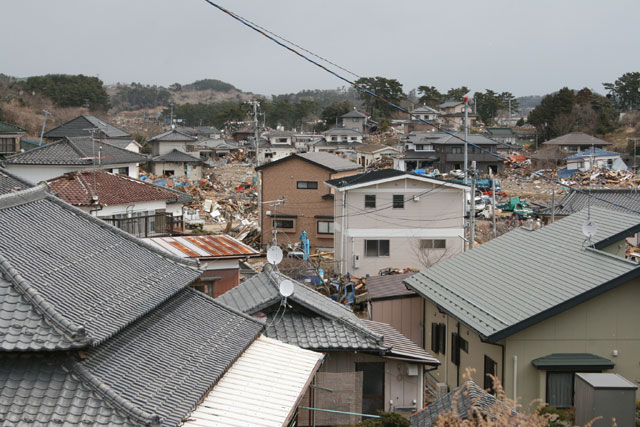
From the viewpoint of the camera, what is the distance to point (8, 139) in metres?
40.8

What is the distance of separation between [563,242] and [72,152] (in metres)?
23.7

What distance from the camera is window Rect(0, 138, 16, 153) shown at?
40406 millimetres

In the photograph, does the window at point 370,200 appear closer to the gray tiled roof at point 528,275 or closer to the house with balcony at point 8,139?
the gray tiled roof at point 528,275

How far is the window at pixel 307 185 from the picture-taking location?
3459 cm

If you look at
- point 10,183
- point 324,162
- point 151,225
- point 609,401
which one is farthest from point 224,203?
point 609,401

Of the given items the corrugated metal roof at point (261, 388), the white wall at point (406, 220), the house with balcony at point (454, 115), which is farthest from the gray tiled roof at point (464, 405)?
the house with balcony at point (454, 115)

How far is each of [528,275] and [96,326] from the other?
9.60 metres

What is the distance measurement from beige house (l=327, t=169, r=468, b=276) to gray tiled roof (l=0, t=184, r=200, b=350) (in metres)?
18.7

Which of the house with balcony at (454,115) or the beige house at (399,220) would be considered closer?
the beige house at (399,220)

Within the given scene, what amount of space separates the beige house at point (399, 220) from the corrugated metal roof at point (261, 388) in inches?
733

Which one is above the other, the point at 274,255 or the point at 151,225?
the point at 274,255

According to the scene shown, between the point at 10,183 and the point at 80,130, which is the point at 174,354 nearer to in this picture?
the point at 10,183

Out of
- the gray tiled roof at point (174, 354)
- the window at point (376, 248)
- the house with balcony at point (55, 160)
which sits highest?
the house with balcony at point (55, 160)

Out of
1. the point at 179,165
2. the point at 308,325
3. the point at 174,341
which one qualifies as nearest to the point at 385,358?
the point at 308,325
